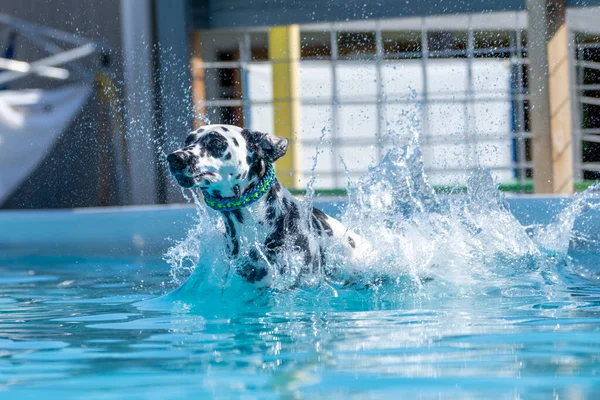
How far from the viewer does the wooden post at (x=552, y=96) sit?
7227 millimetres

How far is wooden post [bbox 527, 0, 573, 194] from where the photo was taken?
23.7 ft

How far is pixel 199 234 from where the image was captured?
3557mm

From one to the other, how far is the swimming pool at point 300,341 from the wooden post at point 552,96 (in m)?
3.06

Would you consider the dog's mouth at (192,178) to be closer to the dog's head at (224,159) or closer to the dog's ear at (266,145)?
the dog's head at (224,159)

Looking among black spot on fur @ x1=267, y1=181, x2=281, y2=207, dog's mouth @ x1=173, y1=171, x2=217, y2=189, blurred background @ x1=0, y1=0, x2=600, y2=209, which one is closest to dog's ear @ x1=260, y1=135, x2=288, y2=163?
black spot on fur @ x1=267, y1=181, x2=281, y2=207

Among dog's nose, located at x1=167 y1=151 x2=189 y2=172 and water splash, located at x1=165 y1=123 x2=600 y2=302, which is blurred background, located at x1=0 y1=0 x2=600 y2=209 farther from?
dog's nose, located at x1=167 y1=151 x2=189 y2=172

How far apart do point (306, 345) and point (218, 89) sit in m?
8.15

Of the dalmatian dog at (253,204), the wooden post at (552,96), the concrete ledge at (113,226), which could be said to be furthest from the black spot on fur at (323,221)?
the wooden post at (552,96)

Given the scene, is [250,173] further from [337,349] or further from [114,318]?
[337,349]

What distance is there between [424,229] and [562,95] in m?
3.86

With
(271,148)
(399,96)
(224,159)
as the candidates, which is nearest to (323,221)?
(271,148)

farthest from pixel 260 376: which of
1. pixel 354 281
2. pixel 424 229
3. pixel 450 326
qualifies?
pixel 424 229

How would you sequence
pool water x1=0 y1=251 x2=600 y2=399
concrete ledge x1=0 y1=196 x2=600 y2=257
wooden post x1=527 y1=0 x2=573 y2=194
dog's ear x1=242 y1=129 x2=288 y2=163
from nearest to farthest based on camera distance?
pool water x1=0 y1=251 x2=600 y2=399, dog's ear x1=242 y1=129 x2=288 y2=163, concrete ledge x1=0 y1=196 x2=600 y2=257, wooden post x1=527 y1=0 x2=573 y2=194

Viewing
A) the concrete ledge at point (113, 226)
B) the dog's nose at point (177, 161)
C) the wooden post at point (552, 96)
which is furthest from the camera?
the wooden post at point (552, 96)
